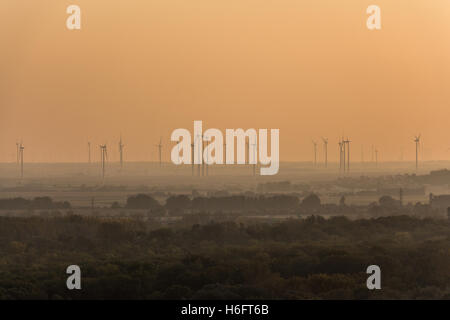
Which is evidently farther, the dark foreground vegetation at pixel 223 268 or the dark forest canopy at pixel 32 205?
the dark forest canopy at pixel 32 205

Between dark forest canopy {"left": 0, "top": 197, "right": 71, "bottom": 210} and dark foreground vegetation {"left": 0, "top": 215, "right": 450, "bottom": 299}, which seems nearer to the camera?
dark foreground vegetation {"left": 0, "top": 215, "right": 450, "bottom": 299}

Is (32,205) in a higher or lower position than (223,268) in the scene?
lower

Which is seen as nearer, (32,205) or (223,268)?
(223,268)

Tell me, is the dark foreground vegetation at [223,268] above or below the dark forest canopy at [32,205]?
above
